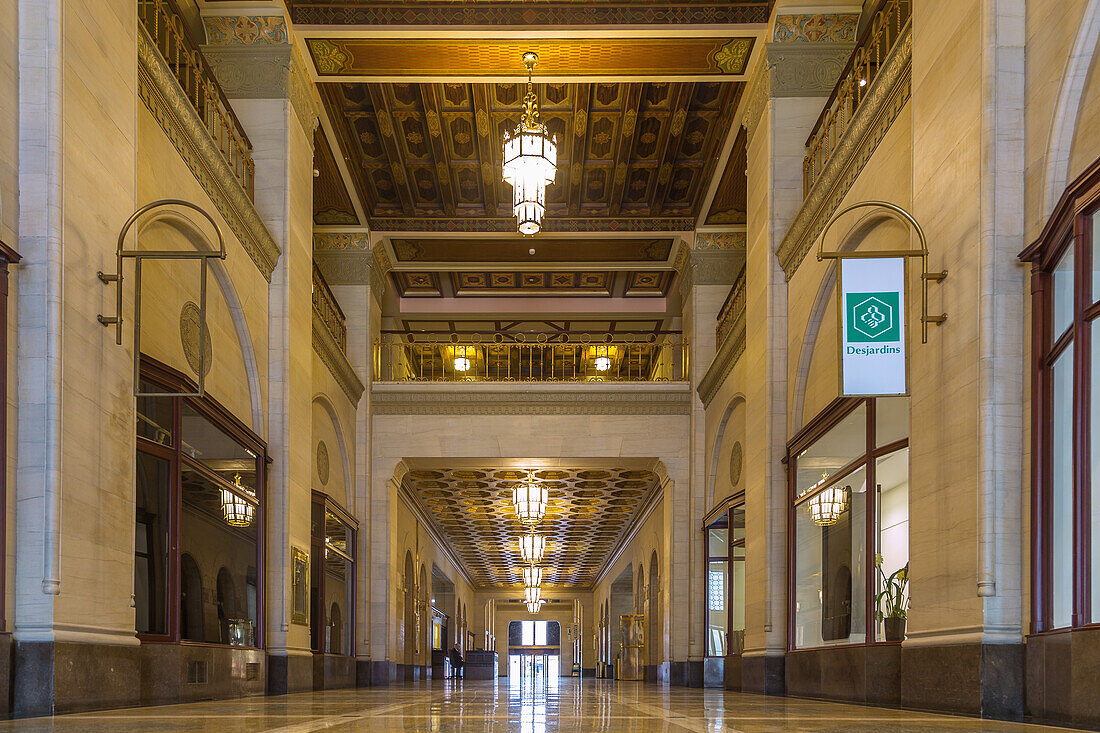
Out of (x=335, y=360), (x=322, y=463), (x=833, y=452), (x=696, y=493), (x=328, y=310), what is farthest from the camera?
(x=696, y=493)

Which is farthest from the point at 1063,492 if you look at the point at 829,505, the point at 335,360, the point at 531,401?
the point at 531,401

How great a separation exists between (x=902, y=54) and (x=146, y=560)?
6981mm

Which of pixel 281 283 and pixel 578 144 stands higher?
pixel 578 144

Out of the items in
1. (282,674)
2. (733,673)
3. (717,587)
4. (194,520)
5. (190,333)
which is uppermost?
(190,333)

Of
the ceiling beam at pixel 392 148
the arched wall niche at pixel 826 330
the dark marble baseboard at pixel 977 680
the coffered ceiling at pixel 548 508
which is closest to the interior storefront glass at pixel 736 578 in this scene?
the coffered ceiling at pixel 548 508

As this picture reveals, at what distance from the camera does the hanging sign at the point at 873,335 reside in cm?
708

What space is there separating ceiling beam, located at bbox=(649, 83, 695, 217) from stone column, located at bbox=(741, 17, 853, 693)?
5.15 feet

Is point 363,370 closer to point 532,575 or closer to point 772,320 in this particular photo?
point 772,320

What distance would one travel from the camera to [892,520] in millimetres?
8656

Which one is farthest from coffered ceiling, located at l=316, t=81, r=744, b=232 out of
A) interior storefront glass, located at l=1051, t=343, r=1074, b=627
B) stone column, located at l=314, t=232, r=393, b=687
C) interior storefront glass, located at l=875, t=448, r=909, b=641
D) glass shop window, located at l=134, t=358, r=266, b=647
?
interior storefront glass, located at l=1051, t=343, r=1074, b=627

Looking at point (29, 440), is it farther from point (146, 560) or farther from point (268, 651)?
point (268, 651)

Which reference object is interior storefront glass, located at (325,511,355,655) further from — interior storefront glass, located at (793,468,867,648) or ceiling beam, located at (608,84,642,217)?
interior storefront glass, located at (793,468,867,648)

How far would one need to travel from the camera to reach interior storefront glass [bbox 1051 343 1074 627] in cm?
582

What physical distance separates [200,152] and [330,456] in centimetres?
772
